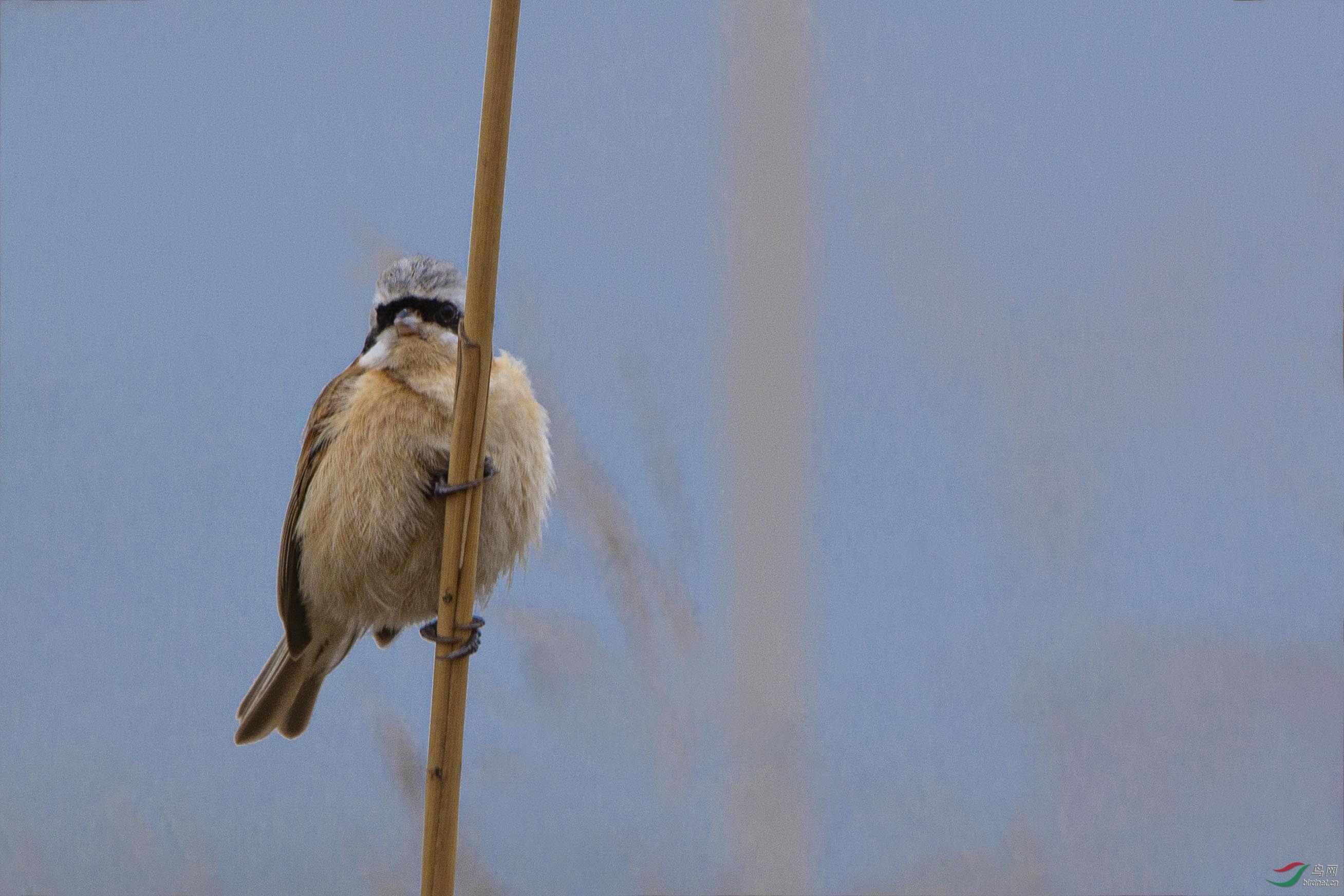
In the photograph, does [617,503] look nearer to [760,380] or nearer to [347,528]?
[760,380]

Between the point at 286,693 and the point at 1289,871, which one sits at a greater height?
the point at 286,693

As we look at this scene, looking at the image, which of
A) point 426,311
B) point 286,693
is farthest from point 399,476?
point 286,693

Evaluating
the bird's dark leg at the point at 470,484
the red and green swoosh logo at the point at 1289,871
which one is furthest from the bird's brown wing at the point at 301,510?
the red and green swoosh logo at the point at 1289,871

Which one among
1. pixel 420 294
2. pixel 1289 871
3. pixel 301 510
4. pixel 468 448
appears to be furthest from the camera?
pixel 1289 871

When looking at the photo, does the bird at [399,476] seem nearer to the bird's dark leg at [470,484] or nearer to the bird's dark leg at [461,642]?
the bird's dark leg at [470,484]

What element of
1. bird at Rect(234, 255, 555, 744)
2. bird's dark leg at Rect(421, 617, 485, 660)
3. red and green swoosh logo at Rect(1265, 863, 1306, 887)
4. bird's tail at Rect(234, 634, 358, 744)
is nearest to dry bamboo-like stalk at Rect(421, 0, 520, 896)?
bird's dark leg at Rect(421, 617, 485, 660)

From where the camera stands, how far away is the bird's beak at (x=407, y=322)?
941 mm

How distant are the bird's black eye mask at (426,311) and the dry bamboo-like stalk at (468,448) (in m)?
0.29

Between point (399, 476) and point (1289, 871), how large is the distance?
1.17 metres

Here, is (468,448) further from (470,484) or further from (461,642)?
(461,642)

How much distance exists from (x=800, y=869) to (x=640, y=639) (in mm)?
360

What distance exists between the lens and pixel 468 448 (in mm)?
656

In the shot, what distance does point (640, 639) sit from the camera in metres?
1.36

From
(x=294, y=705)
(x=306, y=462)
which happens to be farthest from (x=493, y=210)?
(x=294, y=705)
